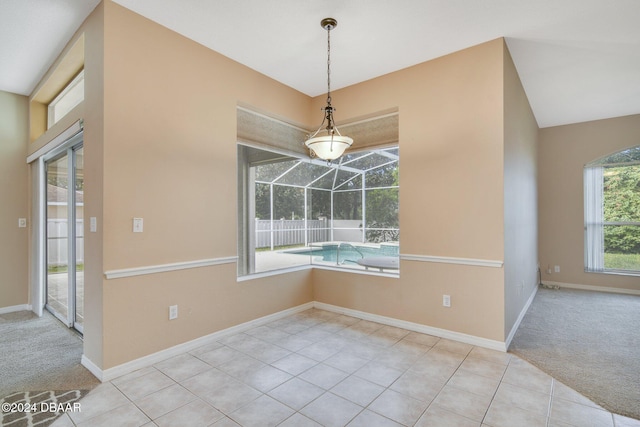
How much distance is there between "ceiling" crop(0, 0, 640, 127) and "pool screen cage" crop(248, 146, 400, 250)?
1.11 metres

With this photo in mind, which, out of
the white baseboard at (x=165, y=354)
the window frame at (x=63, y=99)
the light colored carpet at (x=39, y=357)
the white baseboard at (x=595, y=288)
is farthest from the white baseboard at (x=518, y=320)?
the window frame at (x=63, y=99)

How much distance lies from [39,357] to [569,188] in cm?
759

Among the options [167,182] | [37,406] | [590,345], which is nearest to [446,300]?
[590,345]

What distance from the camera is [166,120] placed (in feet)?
9.06

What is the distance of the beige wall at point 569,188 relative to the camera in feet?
16.9

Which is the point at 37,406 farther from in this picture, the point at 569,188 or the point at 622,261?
the point at 622,261

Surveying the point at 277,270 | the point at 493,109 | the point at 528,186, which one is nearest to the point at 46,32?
the point at 277,270

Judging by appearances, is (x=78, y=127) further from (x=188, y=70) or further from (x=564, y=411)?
(x=564, y=411)

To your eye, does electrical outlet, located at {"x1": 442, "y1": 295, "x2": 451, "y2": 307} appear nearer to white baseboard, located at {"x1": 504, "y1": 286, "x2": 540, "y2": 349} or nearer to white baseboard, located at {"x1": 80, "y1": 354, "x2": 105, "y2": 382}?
white baseboard, located at {"x1": 504, "y1": 286, "x2": 540, "y2": 349}

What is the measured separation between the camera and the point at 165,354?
2723 millimetres

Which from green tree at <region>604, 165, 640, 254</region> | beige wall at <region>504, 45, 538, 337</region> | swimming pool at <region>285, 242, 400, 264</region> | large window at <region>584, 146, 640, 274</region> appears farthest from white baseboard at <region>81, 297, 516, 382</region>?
green tree at <region>604, 165, 640, 254</region>

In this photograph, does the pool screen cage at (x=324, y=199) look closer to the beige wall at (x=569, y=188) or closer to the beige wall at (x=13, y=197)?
the beige wall at (x=13, y=197)

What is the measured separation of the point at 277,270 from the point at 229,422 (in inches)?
82.3

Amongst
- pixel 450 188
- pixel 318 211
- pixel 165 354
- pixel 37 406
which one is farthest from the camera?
pixel 318 211
